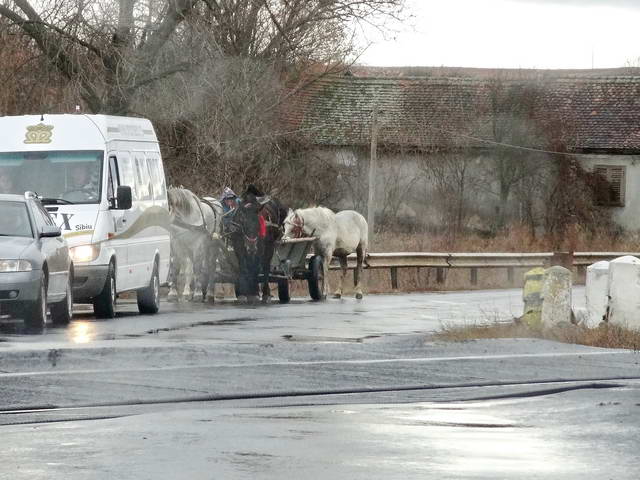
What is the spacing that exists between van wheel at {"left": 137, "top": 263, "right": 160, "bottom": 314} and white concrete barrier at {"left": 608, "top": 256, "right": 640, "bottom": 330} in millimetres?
7704

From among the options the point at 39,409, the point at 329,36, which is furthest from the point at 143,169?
the point at 329,36

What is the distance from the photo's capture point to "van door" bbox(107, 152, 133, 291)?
21.5 m

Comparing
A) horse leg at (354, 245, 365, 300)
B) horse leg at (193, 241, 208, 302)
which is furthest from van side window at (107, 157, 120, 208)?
horse leg at (354, 245, 365, 300)

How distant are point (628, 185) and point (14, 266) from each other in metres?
50.6

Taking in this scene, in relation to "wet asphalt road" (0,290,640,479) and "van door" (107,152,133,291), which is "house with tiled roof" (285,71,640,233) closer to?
"van door" (107,152,133,291)

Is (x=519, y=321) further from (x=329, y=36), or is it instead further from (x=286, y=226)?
(x=329, y=36)

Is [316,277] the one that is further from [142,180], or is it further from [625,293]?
[625,293]

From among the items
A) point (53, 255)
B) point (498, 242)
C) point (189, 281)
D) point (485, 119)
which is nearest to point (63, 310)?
point (53, 255)

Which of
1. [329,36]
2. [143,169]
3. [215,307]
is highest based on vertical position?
[329,36]

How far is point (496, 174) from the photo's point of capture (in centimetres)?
6341

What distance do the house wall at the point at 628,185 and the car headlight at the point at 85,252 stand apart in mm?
46938

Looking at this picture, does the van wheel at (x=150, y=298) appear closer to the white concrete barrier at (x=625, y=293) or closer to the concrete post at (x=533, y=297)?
the concrete post at (x=533, y=297)

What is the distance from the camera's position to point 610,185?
6581 cm

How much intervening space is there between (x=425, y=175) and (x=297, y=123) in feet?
17.7
